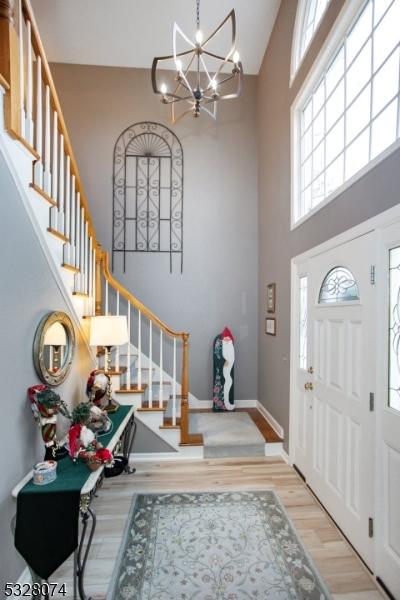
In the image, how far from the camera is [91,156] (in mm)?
4320

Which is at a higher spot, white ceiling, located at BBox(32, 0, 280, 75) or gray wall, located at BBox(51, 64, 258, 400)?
white ceiling, located at BBox(32, 0, 280, 75)

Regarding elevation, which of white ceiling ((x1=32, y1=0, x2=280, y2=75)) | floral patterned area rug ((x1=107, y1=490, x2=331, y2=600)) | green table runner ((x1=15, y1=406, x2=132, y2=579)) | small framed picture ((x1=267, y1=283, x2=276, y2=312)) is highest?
white ceiling ((x1=32, y1=0, x2=280, y2=75))

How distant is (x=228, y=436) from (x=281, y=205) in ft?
8.95

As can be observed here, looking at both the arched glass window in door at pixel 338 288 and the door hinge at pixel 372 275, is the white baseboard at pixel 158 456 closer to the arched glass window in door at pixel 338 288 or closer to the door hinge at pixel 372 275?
the arched glass window in door at pixel 338 288

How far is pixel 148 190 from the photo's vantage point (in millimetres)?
4371

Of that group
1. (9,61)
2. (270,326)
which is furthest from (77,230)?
(270,326)

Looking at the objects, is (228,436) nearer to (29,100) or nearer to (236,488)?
(236,488)

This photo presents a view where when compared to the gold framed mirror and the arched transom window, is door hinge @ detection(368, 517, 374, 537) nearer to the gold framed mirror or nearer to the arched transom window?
the gold framed mirror

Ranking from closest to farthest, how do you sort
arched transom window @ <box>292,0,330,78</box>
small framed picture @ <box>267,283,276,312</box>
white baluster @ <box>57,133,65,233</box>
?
white baluster @ <box>57,133,65,233</box>
arched transom window @ <box>292,0,330,78</box>
small framed picture @ <box>267,283,276,312</box>

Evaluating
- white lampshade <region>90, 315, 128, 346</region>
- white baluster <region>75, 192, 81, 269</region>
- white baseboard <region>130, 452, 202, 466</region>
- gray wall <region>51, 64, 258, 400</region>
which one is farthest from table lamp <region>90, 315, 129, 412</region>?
gray wall <region>51, 64, 258, 400</region>

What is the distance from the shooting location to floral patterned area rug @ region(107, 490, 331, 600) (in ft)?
5.39

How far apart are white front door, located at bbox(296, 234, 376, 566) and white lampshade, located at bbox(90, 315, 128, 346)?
1.72 m

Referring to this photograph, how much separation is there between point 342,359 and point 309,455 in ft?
3.55

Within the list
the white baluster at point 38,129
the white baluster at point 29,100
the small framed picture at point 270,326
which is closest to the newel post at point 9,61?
the white baluster at point 29,100
